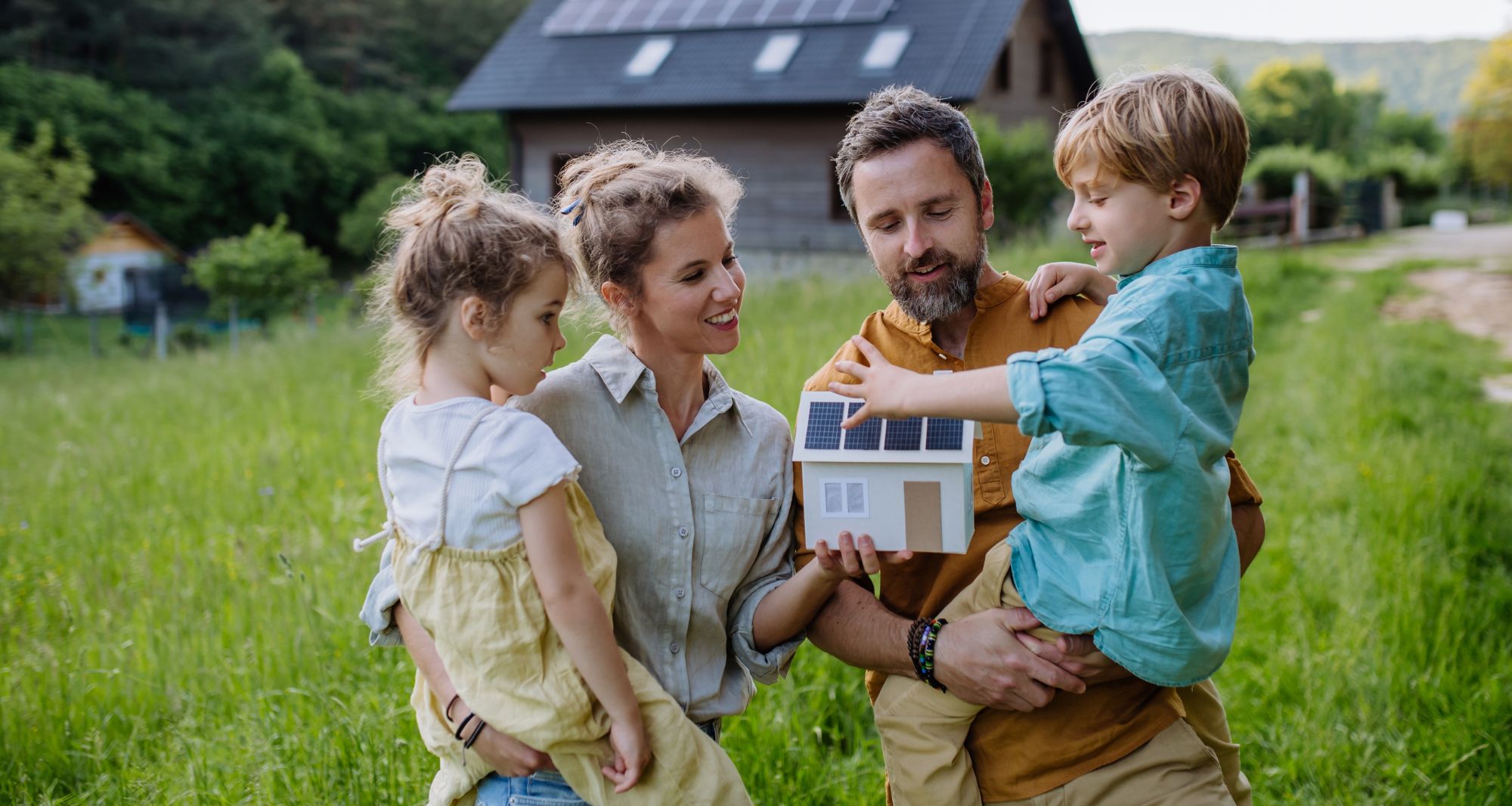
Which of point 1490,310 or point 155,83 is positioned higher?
point 155,83

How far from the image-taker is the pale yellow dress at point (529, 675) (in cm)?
178

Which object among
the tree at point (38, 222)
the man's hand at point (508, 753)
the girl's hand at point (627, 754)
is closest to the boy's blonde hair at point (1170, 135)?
the girl's hand at point (627, 754)

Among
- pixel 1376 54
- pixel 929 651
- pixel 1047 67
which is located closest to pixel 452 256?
pixel 929 651

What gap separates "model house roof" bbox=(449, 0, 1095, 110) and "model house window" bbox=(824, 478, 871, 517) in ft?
60.9

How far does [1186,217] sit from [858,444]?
658mm

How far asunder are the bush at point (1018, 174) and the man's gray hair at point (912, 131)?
52.2ft

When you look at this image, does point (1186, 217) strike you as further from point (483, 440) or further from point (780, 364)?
point (780, 364)

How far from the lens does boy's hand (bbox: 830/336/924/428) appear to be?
175cm

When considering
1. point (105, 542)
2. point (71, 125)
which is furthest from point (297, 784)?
point (71, 125)

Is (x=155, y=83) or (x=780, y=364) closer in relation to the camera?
(x=780, y=364)

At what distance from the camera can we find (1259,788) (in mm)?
3385

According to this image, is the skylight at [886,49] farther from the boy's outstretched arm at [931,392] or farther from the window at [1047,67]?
the boy's outstretched arm at [931,392]

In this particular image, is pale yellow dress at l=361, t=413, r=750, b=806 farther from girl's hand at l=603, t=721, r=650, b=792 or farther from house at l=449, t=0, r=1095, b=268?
house at l=449, t=0, r=1095, b=268

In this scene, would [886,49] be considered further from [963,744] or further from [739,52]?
[963,744]
